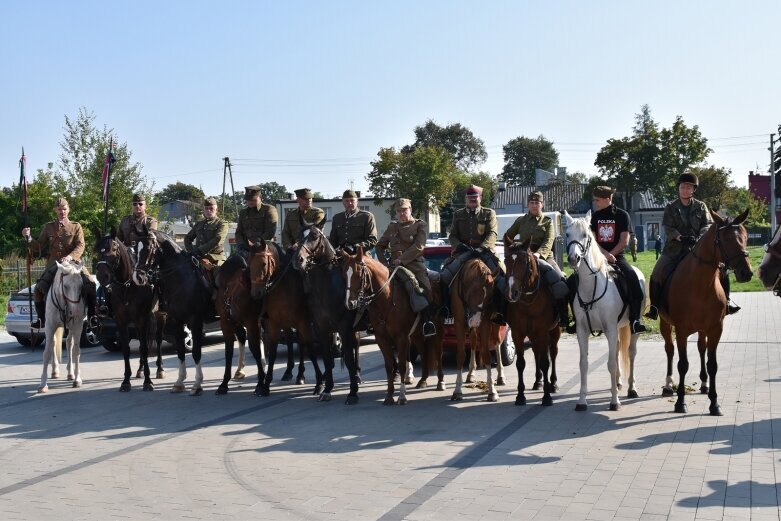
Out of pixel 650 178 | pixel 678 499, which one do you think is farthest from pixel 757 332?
pixel 650 178

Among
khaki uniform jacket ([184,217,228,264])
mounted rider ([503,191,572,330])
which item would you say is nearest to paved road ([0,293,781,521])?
mounted rider ([503,191,572,330])

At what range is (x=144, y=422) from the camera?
404 inches

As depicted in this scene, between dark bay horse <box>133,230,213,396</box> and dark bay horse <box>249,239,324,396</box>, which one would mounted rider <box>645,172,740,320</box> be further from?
dark bay horse <box>133,230,213,396</box>

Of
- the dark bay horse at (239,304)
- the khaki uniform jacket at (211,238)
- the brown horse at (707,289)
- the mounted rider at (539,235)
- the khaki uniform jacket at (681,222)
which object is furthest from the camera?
the khaki uniform jacket at (211,238)

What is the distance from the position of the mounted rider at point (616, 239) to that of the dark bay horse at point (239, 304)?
5.06m

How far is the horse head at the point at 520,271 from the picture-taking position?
33.2ft

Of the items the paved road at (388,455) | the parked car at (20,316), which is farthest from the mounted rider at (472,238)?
the parked car at (20,316)

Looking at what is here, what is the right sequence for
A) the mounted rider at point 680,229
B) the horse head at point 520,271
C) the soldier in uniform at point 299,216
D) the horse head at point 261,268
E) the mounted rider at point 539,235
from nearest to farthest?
the horse head at point 520,271, the mounted rider at point 680,229, the mounted rider at point 539,235, the horse head at point 261,268, the soldier in uniform at point 299,216

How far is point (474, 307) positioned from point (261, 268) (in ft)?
9.84

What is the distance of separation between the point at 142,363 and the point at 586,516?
344 inches

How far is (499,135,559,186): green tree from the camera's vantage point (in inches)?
4476

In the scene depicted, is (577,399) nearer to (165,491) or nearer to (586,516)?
(586,516)

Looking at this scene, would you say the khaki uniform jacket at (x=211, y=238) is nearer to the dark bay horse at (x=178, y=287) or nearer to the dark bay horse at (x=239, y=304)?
the dark bay horse at (x=178, y=287)

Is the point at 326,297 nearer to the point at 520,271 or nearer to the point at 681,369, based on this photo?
the point at 520,271
